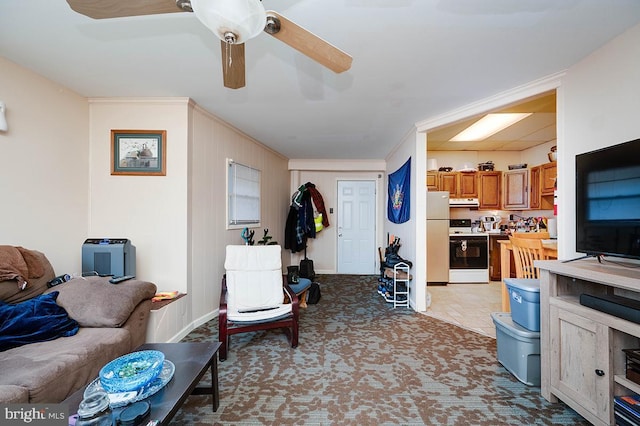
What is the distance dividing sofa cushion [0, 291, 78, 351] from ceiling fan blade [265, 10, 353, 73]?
2138 mm

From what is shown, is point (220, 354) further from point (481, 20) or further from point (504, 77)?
point (504, 77)

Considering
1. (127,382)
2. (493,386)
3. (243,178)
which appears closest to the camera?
(127,382)

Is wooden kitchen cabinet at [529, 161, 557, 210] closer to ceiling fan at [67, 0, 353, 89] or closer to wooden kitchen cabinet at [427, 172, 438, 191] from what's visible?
wooden kitchen cabinet at [427, 172, 438, 191]

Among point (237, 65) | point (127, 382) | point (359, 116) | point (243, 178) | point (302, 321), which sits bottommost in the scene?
point (302, 321)

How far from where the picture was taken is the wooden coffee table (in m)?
1.10

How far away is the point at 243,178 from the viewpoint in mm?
3781

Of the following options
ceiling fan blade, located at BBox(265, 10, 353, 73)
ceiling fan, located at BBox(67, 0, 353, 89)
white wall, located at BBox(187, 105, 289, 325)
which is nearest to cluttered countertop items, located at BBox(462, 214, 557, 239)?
white wall, located at BBox(187, 105, 289, 325)

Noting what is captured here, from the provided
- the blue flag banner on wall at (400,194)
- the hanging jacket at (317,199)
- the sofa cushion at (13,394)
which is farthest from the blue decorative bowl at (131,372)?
the hanging jacket at (317,199)

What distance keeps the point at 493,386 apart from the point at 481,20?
2.39 meters

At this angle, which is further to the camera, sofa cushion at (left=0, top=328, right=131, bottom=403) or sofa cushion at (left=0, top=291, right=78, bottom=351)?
sofa cushion at (left=0, top=291, right=78, bottom=351)

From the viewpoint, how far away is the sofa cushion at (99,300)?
1.80 metres

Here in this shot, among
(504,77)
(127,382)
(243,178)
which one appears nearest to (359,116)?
(504,77)

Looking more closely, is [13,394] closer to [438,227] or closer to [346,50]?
[346,50]

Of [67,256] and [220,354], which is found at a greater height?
[67,256]
